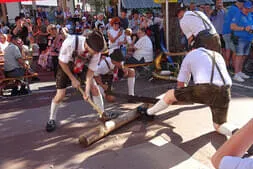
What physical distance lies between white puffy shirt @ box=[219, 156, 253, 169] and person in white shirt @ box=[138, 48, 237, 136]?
2.27 meters

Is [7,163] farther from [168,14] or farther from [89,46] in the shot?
[168,14]

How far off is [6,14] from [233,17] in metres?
12.9

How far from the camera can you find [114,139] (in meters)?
3.94

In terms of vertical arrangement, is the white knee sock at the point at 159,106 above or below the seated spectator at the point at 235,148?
below

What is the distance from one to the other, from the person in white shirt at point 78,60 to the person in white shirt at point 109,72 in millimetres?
1129

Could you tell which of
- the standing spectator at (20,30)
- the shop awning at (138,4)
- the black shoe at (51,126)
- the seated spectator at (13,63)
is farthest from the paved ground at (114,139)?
the shop awning at (138,4)

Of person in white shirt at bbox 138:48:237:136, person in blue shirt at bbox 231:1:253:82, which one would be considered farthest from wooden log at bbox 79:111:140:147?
person in blue shirt at bbox 231:1:253:82

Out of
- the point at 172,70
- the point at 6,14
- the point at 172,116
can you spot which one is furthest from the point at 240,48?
the point at 6,14

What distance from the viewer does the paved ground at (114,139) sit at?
338 centimetres

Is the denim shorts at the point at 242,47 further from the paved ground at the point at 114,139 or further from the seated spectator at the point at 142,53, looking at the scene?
the seated spectator at the point at 142,53

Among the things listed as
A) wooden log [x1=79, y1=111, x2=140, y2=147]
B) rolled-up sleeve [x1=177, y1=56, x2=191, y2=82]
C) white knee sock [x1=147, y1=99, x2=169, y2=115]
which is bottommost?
wooden log [x1=79, y1=111, x2=140, y2=147]

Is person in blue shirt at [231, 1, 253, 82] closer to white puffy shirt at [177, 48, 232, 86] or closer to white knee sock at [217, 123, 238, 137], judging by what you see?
white knee sock at [217, 123, 238, 137]

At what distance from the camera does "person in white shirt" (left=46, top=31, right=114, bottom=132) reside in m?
3.72

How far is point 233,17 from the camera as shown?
22.2 feet
